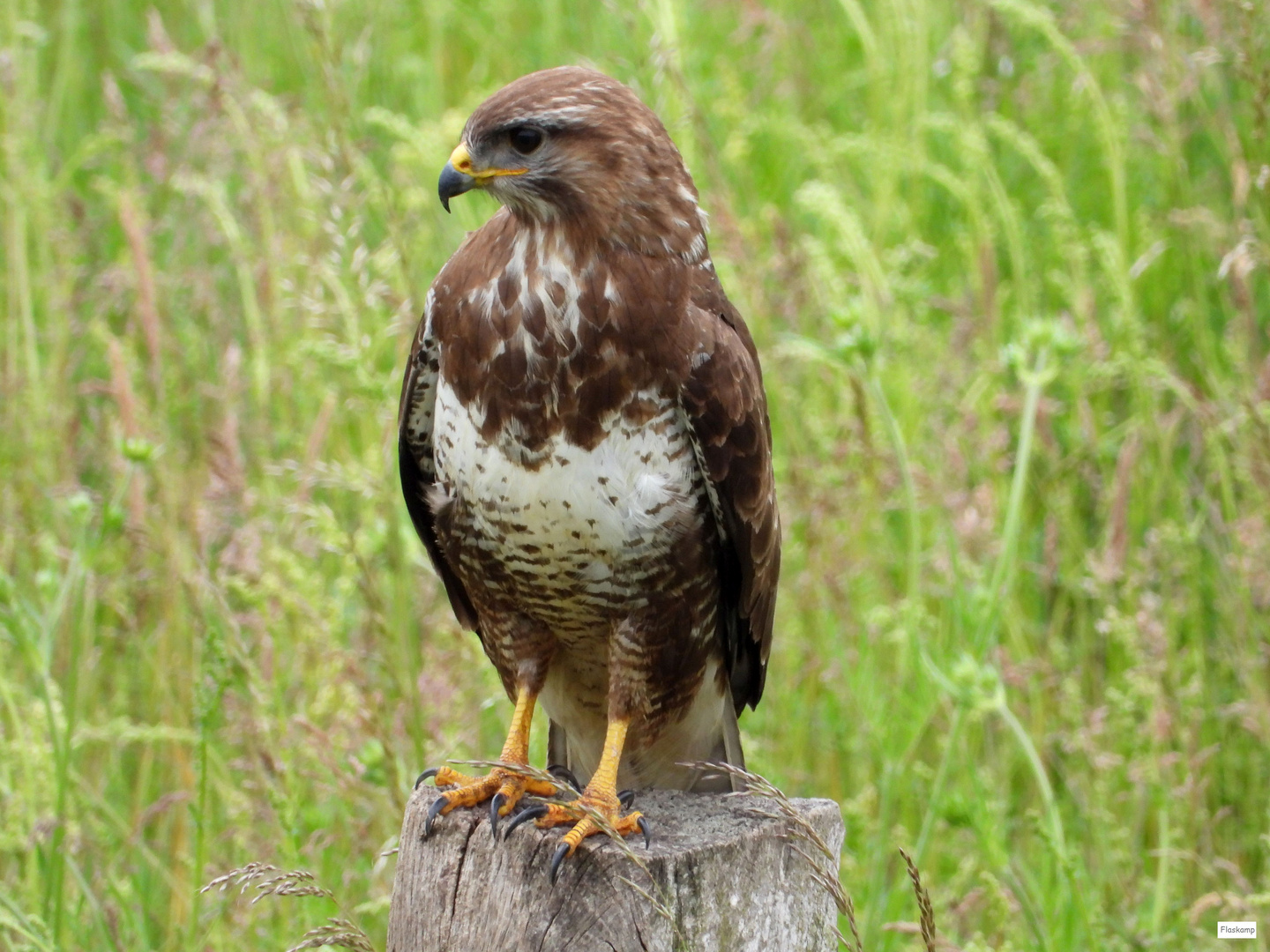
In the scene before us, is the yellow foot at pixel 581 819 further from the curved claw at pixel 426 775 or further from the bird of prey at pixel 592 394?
the curved claw at pixel 426 775

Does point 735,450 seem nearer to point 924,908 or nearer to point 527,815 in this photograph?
point 527,815

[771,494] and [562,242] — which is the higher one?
[562,242]

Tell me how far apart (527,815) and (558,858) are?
0.21 metres

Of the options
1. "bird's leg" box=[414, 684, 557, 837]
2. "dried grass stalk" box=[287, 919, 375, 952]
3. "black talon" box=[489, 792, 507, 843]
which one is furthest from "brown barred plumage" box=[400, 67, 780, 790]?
"dried grass stalk" box=[287, 919, 375, 952]

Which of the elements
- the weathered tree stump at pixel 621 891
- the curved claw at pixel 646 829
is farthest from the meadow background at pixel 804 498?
the curved claw at pixel 646 829

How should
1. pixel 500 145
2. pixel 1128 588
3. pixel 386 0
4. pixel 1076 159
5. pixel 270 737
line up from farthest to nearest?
pixel 386 0, pixel 1076 159, pixel 1128 588, pixel 270 737, pixel 500 145

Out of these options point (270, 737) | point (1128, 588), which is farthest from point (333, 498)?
point (1128, 588)

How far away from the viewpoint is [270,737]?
2955 millimetres

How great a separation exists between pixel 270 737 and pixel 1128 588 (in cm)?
194

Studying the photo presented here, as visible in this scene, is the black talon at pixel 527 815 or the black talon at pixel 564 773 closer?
the black talon at pixel 527 815

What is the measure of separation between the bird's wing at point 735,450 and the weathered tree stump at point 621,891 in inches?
21.9

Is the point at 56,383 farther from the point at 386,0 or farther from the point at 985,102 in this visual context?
the point at 985,102

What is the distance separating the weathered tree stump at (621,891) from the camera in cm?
201

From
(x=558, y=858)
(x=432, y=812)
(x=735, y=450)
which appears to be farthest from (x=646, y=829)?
(x=735, y=450)
